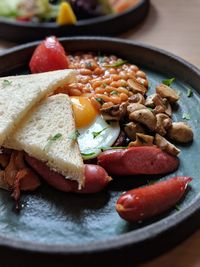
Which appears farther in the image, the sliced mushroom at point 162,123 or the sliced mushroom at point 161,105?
the sliced mushroom at point 161,105

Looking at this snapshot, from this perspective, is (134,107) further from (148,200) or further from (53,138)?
(148,200)

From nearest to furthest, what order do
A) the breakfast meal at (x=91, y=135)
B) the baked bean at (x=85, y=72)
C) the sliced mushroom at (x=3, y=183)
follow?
the breakfast meal at (x=91, y=135), the sliced mushroom at (x=3, y=183), the baked bean at (x=85, y=72)

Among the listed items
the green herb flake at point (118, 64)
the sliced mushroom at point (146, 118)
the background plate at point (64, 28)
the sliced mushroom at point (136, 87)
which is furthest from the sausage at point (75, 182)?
the background plate at point (64, 28)

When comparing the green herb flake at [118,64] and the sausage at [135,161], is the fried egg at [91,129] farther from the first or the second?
the green herb flake at [118,64]

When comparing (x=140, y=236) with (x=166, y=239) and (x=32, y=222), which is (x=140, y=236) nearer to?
(x=166, y=239)

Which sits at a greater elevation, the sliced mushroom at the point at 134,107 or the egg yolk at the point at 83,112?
the sliced mushroom at the point at 134,107

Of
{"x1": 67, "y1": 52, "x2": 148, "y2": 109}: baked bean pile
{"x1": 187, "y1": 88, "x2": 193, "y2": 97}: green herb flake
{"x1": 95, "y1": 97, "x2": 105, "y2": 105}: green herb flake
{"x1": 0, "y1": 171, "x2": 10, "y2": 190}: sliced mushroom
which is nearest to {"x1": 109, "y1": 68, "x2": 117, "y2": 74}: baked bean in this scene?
{"x1": 67, "y1": 52, "x2": 148, "y2": 109}: baked bean pile

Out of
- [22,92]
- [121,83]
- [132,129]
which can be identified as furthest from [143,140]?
[22,92]

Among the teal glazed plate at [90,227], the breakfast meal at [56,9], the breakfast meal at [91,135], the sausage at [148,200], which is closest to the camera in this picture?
the teal glazed plate at [90,227]
